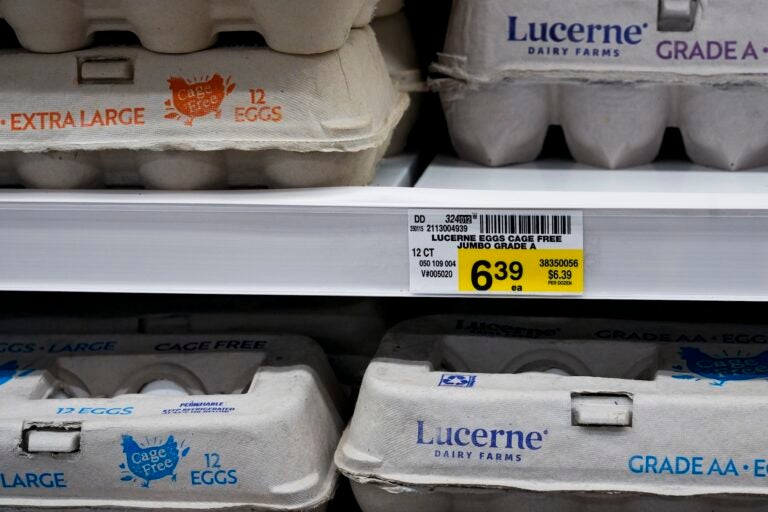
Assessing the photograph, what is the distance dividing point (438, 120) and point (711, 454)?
28.7 inches

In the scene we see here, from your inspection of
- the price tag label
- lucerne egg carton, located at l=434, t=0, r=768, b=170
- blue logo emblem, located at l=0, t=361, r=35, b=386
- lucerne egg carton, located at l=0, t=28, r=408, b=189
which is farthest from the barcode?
blue logo emblem, located at l=0, t=361, r=35, b=386

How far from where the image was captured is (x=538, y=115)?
1.17 metres

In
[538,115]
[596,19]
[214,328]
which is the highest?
[596,19]

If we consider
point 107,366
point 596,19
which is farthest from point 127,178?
point 596,19

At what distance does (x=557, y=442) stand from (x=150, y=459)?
0.41 metres

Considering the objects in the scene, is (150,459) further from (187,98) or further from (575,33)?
(575,33)

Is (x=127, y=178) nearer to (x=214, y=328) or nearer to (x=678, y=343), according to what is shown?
(x=214, y=328)

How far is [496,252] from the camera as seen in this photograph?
0.92m

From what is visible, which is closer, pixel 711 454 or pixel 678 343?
pixel 711 454

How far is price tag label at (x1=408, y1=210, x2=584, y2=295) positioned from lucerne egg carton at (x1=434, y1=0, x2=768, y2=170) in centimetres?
28

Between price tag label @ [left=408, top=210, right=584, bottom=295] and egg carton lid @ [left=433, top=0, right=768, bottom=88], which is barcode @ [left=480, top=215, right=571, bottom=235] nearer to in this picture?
price tag label @ [left=408, top=210, right=584, bottom=295]

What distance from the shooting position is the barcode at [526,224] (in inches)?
35.5

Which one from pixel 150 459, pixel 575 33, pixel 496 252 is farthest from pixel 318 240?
pixel 575 33

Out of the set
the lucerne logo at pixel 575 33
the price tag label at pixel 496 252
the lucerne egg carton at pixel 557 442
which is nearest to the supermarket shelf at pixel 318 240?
the price tag label at pixel 496 252
